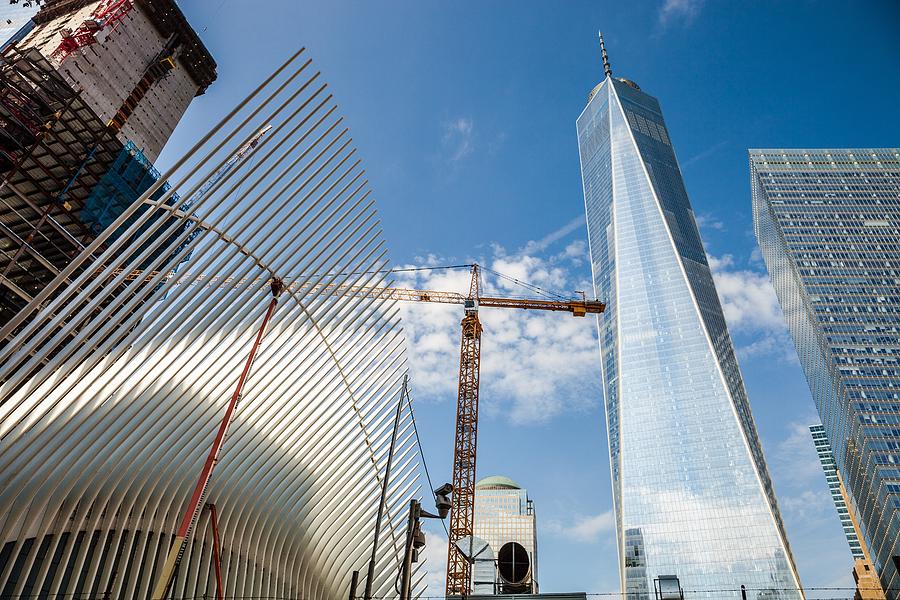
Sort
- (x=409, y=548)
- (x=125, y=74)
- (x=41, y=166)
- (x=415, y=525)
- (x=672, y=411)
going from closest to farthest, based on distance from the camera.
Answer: (x=409, y=548), (x=415, y=525), (x=41, y=166), (x=125, y=74), (x=672, y=411)

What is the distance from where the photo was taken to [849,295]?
113875 mm

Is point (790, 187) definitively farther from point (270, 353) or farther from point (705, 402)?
point (270, 353)

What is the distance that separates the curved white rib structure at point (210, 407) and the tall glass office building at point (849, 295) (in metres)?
93.1

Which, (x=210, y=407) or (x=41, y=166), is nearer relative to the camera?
(x=210, y=407)

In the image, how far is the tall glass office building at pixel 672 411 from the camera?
105 metres

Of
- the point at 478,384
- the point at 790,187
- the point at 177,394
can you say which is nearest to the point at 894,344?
the point at 790,187

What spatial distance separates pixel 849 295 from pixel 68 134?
407 feet

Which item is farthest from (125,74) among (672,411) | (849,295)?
(849,295)

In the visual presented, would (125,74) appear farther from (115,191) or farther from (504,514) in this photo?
(504,514)

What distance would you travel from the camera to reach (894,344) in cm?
10625

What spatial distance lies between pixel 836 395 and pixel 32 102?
121057 millimetres

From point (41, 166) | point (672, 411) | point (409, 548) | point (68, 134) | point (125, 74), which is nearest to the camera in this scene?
point (409, 548)

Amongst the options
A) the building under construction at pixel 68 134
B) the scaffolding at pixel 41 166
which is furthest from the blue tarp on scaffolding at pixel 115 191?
the scaffolding at pixel 41 166

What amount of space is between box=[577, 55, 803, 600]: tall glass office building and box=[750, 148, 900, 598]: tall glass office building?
597 inches
